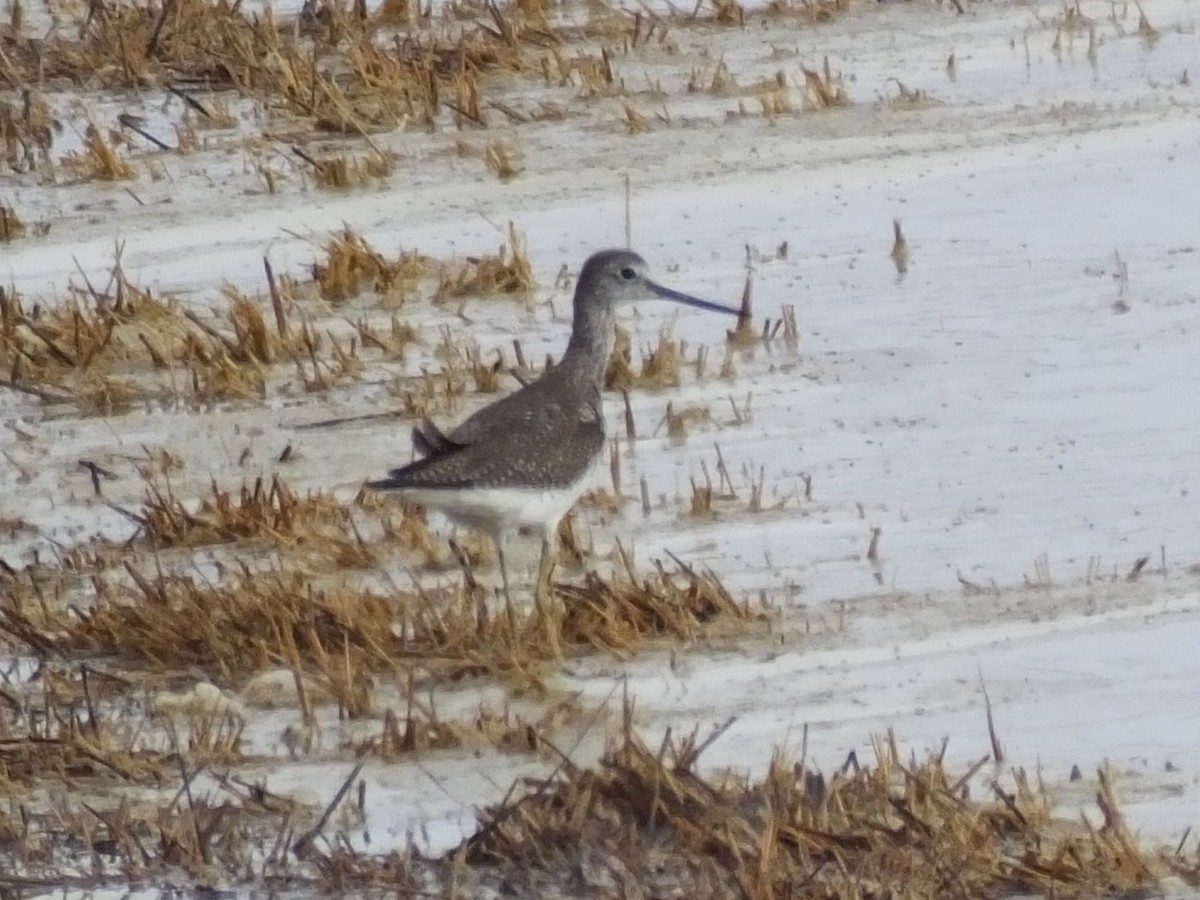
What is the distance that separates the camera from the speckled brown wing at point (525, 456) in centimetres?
660

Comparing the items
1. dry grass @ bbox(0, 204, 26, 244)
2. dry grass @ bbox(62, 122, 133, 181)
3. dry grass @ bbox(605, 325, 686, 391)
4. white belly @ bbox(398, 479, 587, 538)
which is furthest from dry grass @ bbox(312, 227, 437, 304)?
white belly @ bbox(398, 479, 587, 538)

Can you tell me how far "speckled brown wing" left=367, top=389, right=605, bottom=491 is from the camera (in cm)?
660

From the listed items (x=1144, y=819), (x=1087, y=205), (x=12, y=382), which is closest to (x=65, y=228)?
(x=12, y=382)

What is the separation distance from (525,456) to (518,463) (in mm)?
59

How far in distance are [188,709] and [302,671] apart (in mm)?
275

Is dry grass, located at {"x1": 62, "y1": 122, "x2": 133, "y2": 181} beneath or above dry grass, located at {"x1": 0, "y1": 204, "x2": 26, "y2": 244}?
above

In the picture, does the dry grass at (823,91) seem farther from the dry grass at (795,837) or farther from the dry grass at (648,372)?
the dry grass at (795,837)

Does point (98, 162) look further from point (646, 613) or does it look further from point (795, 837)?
point (795, 837)

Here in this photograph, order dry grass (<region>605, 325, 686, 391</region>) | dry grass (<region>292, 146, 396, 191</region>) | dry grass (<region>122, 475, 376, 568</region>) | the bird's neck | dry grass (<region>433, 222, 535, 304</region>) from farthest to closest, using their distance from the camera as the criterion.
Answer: dry grass (<region>292, 146, 396, 191</region>) < dry grass (<region>433, 222, 535, 304</region>) < dry grass (<region>605, 325, 686, 391</region>) < the bird's neck < dry grass (<region>122, 475, 376, 568</region>)

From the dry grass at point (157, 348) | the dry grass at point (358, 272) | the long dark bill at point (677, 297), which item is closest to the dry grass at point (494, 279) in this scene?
the dry grass at point (358, 272)

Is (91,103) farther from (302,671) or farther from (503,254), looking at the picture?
(302,671)

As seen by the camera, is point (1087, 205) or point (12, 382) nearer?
point (12, 382)

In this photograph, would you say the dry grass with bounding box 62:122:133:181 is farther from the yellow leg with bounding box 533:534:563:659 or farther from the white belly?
the yellow leg with bounding box 533:534:563:659

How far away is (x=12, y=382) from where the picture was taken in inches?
335
